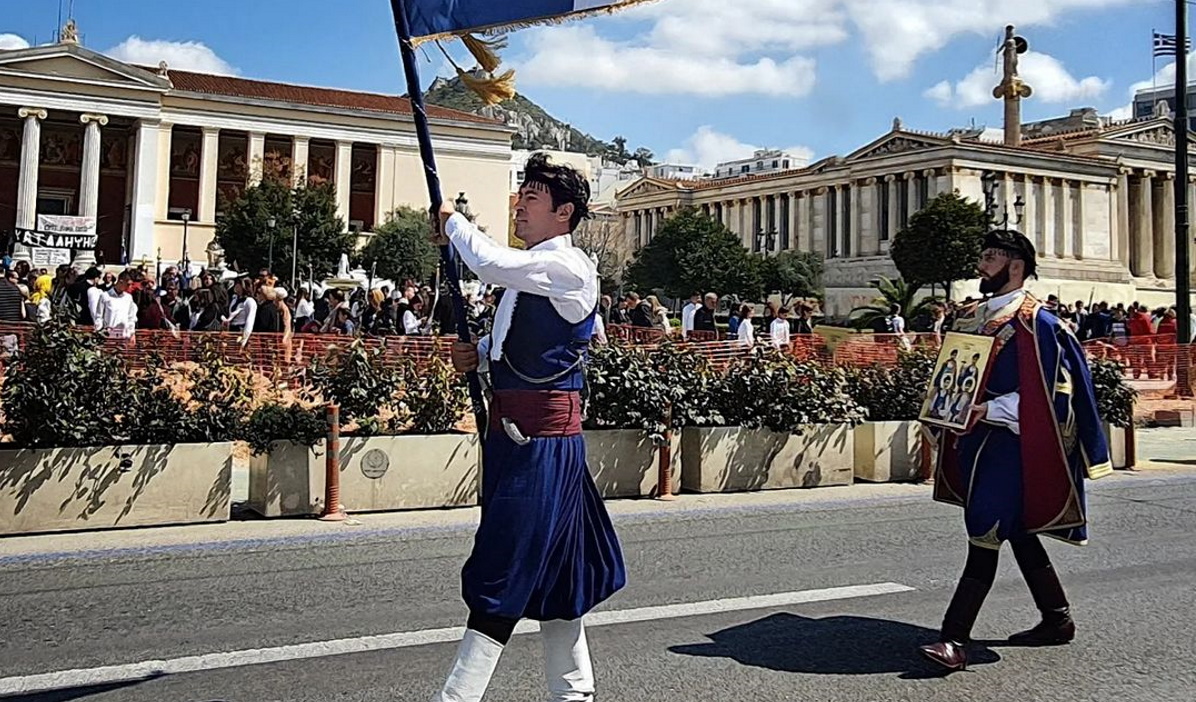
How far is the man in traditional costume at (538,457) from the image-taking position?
366cm

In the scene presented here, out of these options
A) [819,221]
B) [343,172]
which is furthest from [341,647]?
[819,221]

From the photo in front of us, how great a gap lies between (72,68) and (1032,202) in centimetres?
6180

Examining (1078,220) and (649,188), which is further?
(649,188)

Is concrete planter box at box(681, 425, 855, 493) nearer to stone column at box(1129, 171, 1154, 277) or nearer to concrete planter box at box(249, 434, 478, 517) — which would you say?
concrete planter box at box(249, 434, 478, 517)

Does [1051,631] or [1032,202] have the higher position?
[1032,202]

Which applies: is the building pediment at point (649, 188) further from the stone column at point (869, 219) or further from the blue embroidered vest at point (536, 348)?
the blue embroidered vest at point (536, 348)

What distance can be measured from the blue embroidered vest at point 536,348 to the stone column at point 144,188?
219 feet

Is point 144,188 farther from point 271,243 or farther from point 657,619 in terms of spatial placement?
point 657,619

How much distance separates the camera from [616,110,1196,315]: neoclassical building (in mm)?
75000

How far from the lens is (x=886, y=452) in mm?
11844

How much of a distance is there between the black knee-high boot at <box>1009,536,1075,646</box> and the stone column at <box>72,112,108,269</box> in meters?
66.0

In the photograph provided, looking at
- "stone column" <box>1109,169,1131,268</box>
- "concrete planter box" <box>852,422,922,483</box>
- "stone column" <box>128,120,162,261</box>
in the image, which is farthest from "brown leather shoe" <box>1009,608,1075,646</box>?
"stone column" <box>1109,169,1131,268</box>

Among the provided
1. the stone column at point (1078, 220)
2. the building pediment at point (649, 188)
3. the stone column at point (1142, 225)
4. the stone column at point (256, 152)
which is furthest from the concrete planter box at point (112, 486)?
the building pediment at point (649, 188)

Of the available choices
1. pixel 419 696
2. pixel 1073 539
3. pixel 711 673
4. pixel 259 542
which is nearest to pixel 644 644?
pixel 711 673
